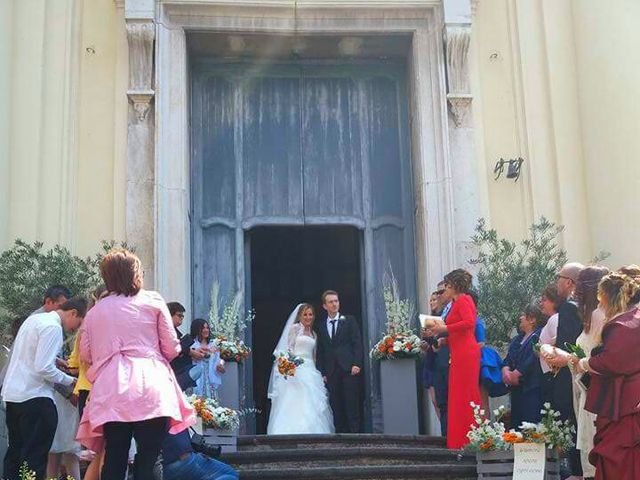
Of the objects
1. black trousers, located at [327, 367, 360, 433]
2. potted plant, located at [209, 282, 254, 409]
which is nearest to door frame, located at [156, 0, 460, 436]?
potted plant, located at [209, 282, 254, 409]

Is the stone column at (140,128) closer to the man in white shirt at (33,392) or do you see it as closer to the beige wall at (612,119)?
the man in white shirt at (33,392)

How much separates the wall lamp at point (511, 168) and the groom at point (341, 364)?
2.32 m

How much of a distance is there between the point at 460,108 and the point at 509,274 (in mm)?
2172

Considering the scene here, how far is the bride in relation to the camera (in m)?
11.8

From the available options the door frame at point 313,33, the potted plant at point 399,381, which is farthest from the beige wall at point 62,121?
the potted plant at point 399,381

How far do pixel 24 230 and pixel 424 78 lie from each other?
4763 mm

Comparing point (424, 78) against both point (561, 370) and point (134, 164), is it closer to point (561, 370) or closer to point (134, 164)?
point (134, 164)

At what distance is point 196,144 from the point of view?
13.2 meters

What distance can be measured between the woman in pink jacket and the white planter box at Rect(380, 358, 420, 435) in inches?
199

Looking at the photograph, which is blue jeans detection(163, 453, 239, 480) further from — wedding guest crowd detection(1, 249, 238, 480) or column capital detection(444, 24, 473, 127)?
column capital detection(444, 24, 473, 127)

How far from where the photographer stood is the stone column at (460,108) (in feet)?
40.9

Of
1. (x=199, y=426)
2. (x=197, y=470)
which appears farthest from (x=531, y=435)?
(x=199, y=426)

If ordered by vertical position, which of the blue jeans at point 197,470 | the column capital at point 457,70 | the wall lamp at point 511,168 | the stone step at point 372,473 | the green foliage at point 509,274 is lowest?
the stone step at point 372,473

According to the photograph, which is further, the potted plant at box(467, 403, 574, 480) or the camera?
the potted plant at box(467, 403, 574, 480)
